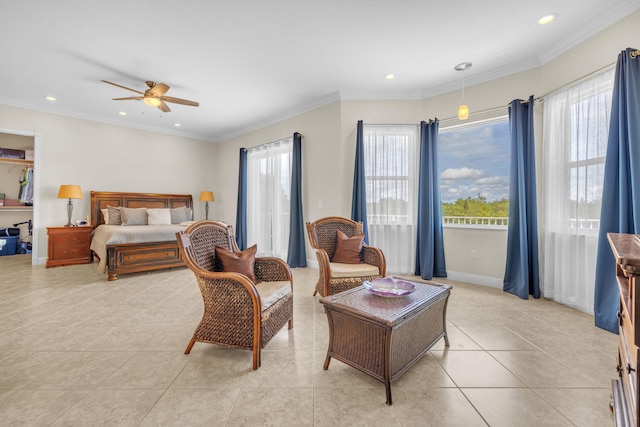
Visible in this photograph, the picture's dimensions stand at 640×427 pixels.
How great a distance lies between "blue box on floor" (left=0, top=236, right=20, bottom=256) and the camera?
5545mm

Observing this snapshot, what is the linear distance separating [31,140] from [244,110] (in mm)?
5265

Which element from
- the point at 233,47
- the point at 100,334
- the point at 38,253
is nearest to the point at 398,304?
the point at 100,334

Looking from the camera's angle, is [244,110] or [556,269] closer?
[556,269]

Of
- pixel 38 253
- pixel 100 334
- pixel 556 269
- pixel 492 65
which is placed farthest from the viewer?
pixel 38 253

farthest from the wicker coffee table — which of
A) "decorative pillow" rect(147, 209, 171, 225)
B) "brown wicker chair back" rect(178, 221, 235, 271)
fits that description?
"decorative pillow" rect(147, 209, 171, 225)

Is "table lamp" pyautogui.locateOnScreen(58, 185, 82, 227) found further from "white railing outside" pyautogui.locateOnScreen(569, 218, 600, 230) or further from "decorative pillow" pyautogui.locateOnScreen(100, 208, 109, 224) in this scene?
"white railing outside" pyautogui.locateOnScreen(569, 218, 600, 230)

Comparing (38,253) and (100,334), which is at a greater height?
(38,253)

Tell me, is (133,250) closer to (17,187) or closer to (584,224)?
(17,187)

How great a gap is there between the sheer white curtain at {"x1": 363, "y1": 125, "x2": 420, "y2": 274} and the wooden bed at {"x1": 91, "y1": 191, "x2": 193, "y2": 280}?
3452 millimetres

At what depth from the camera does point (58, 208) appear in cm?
504

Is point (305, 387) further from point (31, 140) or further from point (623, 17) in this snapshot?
point (31, 140)

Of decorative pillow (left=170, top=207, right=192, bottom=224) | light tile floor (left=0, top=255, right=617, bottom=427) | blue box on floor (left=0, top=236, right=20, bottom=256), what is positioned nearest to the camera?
light tile floor (left=0, top=255, right=617, bottom=427)

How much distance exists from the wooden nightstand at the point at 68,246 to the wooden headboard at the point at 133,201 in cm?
37

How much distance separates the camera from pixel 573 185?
286 centimetres
